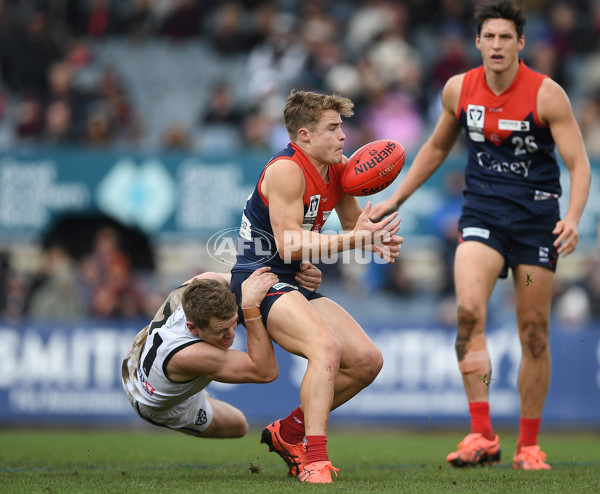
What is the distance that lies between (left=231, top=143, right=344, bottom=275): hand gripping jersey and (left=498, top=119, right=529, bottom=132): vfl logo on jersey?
3.94ft

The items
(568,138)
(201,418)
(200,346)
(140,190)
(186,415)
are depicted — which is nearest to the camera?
(200,346)

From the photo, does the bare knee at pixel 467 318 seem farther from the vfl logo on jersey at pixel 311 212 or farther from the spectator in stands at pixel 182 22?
the spectator in stands at pixel 182 22

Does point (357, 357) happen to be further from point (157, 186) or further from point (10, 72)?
point (10, 72)

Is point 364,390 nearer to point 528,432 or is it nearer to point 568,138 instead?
point 528,432

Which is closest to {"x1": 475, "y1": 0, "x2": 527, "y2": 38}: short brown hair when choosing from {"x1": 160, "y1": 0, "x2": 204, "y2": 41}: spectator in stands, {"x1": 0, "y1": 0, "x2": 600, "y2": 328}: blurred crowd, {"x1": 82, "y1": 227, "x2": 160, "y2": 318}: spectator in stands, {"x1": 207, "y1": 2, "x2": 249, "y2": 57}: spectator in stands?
{"x1": 0, "y1": 0, "x2": 600, "y2": 328}: blurred crowd

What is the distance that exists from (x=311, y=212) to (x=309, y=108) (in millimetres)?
622

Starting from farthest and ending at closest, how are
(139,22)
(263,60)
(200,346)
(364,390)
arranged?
(139,22)
(263,60)
(364,390)
(200,346)

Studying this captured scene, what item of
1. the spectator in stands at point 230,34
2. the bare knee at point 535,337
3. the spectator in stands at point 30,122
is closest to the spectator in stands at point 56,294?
the spectator in stands at point 30,122

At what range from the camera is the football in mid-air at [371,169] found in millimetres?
5762

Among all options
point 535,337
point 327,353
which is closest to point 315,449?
point 327,353

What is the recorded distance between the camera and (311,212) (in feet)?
18.7

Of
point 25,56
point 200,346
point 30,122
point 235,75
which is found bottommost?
point 200,346

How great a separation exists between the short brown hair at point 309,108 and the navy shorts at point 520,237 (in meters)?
1.31

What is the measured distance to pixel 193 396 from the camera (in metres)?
6.11
